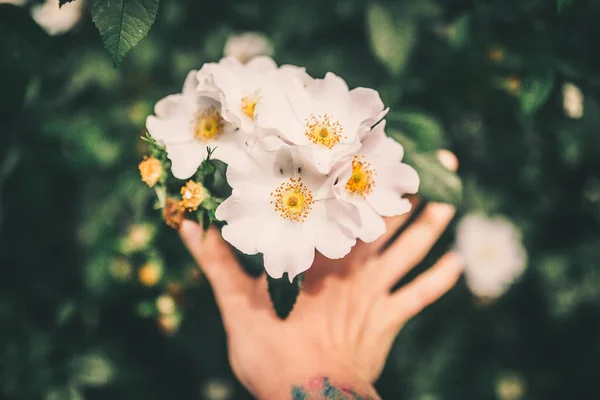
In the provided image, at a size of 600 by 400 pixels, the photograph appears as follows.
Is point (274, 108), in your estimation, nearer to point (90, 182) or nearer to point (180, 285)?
point (180, 285)

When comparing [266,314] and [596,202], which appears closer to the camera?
[266,314]

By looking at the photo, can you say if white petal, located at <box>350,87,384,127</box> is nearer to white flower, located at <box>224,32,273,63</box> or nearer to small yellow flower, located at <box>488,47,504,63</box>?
small yellow flower, located at <box>488,47,504,63</box>

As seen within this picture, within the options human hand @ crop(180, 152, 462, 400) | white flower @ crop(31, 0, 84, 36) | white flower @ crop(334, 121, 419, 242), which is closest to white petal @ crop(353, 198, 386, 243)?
white flower @ crop(334, 121, 419, 242)

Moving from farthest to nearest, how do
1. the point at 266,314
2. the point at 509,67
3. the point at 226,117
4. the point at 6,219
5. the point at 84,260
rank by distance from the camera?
the point at 84,260
the point at 6,219
the point at 509,67
the point at 266,314
the point at 226,117

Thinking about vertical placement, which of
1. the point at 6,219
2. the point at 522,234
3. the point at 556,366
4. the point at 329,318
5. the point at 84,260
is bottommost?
the point at 556,366

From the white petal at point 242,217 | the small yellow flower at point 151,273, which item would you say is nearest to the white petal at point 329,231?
the white petal at point 242,217

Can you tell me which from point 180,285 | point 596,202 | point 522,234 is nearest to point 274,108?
point 180,285

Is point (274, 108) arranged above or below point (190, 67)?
above
